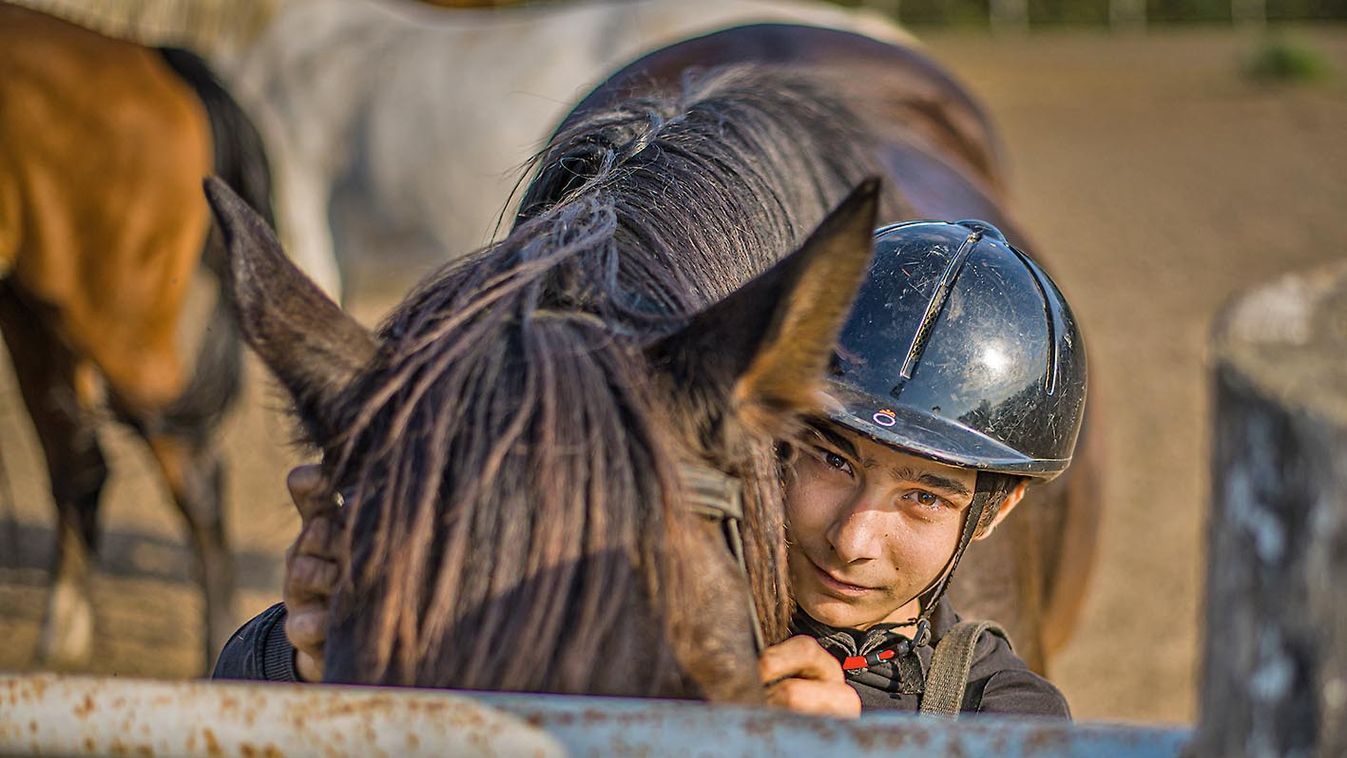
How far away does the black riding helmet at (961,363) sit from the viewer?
130 centimetres

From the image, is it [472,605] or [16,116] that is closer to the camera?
[472,605]

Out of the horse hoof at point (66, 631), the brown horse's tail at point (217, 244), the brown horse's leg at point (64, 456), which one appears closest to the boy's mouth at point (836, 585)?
the brown horse's tail at point (217, 244)

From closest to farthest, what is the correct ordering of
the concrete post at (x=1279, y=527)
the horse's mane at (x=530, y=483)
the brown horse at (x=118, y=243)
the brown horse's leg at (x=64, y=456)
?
the concrete post at (x=1279, y=527) → the horse's mane at (x=530, y=483) → the brown horse at (x=118, y=243) → the brown horse's leg at (x=64, y=456)

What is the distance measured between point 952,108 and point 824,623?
2.06 metres

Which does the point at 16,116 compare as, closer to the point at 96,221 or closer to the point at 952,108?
the point at 96,221

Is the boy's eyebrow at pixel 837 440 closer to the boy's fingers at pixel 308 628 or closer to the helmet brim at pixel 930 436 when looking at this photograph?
the helmet brim at pixel 930 436

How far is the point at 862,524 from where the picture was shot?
4.11 ft

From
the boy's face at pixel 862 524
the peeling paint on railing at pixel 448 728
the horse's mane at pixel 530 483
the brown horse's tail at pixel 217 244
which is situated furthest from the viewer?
the brown horse's tail at pixel 217 244

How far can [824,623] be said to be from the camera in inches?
52.8

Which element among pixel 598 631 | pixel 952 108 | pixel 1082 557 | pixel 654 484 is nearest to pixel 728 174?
pixel 654 484

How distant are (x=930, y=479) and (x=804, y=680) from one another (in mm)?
355

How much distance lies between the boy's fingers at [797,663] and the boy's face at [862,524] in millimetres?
212

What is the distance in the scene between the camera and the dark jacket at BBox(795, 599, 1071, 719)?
1310mm

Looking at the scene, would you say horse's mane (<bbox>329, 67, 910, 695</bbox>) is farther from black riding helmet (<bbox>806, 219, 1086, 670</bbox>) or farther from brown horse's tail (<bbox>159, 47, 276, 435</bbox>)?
brown horse's tail (<bbox>159, 47, 276, 435</bbox>)
